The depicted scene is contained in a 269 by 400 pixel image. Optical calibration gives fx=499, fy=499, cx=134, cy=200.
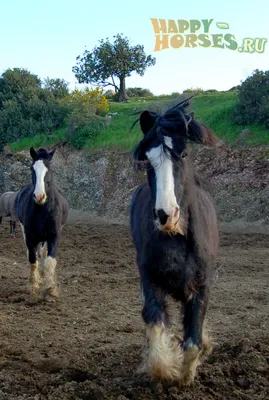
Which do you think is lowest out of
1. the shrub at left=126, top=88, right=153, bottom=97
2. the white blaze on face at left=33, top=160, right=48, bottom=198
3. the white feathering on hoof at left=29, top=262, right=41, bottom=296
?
the white feathering on hoof at left=29, top=262, right=41, bottom=296

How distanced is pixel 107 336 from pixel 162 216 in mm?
3151

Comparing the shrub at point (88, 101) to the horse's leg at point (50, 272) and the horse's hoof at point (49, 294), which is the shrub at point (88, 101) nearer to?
the horse's leg at point (50, 272)

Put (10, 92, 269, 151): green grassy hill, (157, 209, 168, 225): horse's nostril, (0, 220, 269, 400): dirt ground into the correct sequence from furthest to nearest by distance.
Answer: (10, 92, 269, 151): green grassy hill, (0, 220, 269, 400): dirt ground, (157, 209, 168, 225): horse's nostril

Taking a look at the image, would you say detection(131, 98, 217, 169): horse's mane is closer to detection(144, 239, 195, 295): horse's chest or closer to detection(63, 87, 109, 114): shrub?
detection(144, 239, 195, 295): horse's chest

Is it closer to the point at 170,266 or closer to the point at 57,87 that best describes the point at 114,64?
the point at 57,87

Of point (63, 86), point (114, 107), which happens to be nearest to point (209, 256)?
point (114, 107)

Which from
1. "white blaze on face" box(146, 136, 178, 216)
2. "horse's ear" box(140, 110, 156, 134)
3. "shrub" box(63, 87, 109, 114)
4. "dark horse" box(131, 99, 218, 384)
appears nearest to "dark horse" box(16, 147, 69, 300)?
"dark horse" box(131, 99, 218, 384)

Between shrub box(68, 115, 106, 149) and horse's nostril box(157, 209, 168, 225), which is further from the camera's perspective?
shrub box(68, 115, 106, 149)

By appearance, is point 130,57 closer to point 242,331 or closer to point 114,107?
point 114,107

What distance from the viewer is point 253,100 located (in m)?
24.8

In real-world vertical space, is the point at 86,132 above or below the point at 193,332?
above

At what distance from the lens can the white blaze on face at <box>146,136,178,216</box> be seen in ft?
12.8

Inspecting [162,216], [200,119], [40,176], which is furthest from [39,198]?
[200,119]

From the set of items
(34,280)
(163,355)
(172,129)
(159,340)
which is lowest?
(34,280)
